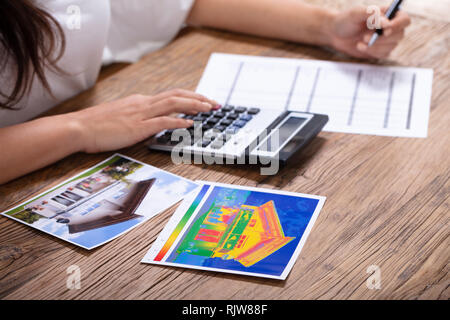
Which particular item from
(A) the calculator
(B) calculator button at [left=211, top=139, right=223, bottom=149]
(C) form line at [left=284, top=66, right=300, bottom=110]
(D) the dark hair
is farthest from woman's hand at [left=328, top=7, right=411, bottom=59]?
(D) the dark hair

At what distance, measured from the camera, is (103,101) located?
1055 mm

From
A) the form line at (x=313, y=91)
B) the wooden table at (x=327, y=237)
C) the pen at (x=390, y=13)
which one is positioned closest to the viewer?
the wooden table at (x=327, y=237)

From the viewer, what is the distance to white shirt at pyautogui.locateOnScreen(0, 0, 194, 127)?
102 cm

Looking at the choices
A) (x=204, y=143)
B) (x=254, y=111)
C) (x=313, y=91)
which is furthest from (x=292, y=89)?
(x=204, y=143)

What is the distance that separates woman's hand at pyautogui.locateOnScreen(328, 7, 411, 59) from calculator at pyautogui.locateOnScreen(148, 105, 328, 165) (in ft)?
0.95

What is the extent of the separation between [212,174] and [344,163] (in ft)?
0.64

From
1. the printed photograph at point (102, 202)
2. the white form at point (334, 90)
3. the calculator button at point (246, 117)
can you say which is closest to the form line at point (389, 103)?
the white form at point (334, 90)

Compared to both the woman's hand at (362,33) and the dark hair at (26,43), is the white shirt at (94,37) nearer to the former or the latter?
the dark hair at (26,43)

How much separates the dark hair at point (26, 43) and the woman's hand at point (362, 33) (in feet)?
1.75

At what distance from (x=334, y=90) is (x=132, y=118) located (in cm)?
37

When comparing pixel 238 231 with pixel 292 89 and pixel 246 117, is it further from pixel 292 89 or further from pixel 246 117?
pixel 292 89

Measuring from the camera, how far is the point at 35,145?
0.87 m

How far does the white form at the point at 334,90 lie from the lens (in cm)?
94

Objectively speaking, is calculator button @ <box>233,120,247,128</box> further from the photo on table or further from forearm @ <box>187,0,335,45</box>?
forearm @ <box>187,0,335,45</box>
